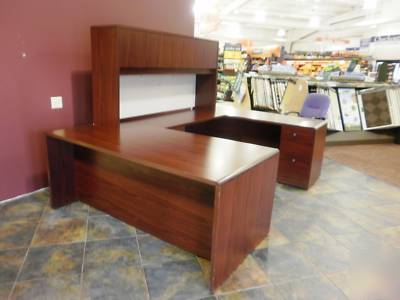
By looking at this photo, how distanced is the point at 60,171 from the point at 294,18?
14.0 metres

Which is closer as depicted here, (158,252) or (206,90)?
(158,252)

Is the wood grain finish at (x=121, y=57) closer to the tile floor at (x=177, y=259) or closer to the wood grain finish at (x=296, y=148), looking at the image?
the wood grain finish at (x=296, y=148)

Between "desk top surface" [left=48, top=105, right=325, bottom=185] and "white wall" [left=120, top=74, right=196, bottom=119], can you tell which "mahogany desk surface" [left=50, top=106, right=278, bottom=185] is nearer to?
"desk top surface" [left=48, top=105, right=325, bottom=185]

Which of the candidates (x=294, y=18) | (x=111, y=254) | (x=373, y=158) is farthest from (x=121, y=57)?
(x=294, y=18)

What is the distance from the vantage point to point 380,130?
5.93m

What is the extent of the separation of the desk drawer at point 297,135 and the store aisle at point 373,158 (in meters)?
1.51

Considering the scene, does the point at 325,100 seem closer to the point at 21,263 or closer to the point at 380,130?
the point at 380,130

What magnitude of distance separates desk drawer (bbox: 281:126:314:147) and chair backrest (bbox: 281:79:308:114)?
1.99 m

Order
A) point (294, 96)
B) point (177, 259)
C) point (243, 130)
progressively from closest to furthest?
point (177, 259) → point (243, 130) → point (294, 96)

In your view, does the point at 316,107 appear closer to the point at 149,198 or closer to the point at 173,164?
the point at 149,198

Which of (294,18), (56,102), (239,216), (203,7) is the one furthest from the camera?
(294,18)

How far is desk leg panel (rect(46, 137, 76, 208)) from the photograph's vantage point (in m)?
2.60

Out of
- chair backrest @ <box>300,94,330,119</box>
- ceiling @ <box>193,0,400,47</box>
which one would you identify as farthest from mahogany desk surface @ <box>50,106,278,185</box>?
ceiling @ <box>193,0,400,47</box>

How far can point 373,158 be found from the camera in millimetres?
4914
